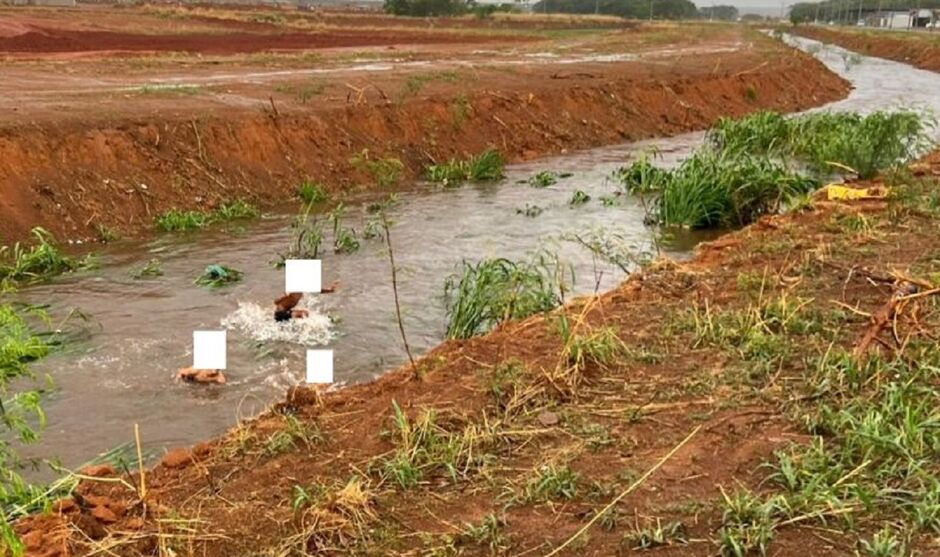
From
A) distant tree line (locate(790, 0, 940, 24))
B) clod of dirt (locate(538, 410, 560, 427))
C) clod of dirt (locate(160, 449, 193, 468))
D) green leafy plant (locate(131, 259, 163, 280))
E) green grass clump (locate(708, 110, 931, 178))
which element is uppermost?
distant tree line (locate(790, 0, 940, 24))

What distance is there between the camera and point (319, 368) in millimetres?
6594

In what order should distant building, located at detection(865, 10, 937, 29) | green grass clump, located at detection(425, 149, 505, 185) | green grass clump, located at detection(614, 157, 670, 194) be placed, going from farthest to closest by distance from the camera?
distant building, located at detection(865, 10, 937, 29) → green grass clump, located at detection(425, 149, 505, 185) → green grass clump, located at detection(614, 157, 670, 194)

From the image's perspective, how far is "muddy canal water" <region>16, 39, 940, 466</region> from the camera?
20.7 ft

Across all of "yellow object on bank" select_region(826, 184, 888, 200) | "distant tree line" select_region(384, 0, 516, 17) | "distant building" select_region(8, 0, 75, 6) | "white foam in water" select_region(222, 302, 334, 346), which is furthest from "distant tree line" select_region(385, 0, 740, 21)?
"white foam in water" select_region(222, 302, 334, 346)

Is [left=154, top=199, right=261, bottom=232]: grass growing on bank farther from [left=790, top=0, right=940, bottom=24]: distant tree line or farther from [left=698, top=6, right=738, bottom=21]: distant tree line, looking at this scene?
[left=698, top=6, right=738, bottom=21]: distant tree line

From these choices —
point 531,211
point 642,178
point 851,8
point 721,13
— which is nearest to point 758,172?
point 642,178

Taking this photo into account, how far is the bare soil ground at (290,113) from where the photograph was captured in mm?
11492

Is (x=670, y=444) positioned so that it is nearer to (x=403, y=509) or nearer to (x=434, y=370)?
(x=403, y=509)

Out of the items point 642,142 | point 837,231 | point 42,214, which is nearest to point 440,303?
point 837,231

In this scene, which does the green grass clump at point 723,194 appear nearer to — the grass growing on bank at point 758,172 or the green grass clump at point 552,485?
the grass growing on bank at point 758,172

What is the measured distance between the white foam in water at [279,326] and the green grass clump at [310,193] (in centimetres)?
520

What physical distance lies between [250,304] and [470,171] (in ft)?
24.3

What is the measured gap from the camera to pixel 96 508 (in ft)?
13.9

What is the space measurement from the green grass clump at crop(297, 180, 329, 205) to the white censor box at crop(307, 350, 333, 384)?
6.78m
